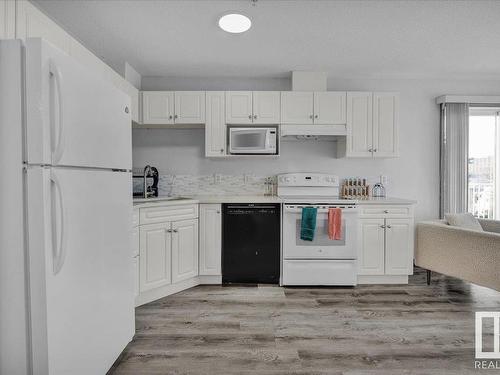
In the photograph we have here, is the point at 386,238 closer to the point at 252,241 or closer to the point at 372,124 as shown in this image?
the point at 372,124

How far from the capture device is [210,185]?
3996 millimetres

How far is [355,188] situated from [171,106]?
2.52 metres

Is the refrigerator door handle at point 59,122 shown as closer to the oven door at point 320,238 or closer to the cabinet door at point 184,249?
the cabinet door at point 184,249

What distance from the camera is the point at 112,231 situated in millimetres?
1749

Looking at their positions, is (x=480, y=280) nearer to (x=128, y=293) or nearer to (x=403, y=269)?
(x=403, y=269)

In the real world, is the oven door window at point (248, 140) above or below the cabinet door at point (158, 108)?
below

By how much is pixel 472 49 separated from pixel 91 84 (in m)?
3.66

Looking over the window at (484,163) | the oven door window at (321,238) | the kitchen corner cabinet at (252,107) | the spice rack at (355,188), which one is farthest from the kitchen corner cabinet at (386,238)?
the window at (484,163)

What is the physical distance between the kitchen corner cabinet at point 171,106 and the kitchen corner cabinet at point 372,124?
1781 millimetres

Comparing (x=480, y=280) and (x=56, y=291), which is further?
(x=480, y=280)

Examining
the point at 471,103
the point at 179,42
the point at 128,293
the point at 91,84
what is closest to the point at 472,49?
the point at 471,103

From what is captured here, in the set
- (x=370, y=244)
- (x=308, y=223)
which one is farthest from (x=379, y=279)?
(x=308, y=223)

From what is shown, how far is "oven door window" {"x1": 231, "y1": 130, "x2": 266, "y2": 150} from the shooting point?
3598mm

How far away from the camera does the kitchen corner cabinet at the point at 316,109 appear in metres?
3.62
